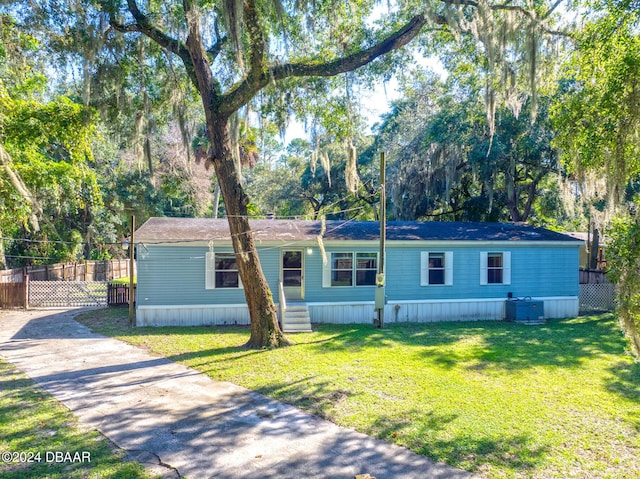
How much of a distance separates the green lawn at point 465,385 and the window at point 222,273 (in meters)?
1.33

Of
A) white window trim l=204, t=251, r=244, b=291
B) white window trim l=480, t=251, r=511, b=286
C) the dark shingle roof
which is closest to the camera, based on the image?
white window trim l=204, t=251, r=244, b=291

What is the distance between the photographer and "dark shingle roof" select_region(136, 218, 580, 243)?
44.1 ft

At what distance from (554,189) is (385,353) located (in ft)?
50.6

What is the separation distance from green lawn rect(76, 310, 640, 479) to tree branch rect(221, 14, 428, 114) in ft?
18.4

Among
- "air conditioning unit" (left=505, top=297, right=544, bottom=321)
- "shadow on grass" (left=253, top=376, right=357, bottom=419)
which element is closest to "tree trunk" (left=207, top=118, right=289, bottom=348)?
"shadow on grass" (left=253, top=376, right=357, bottom=419)

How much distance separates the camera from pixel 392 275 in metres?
14.3

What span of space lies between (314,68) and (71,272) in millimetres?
18712

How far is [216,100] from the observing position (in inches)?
380

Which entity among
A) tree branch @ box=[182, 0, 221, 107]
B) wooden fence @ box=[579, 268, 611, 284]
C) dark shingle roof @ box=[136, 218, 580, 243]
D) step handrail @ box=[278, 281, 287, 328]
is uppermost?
tree branch @ box=[182, 0, 221, 107]

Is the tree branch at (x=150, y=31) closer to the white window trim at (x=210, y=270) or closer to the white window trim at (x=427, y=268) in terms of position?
the white window trim at (x=210, y=270)

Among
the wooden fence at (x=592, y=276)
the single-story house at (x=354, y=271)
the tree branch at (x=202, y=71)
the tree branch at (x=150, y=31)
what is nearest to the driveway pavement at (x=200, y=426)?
the single-story house at (x=354, y=271)

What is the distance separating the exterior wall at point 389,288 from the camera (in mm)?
12891

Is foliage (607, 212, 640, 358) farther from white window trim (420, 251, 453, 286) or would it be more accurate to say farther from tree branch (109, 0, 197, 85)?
white window trim (420, 251, 453, 286)

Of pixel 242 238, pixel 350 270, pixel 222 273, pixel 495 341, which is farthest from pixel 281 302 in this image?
pixel 495 341
